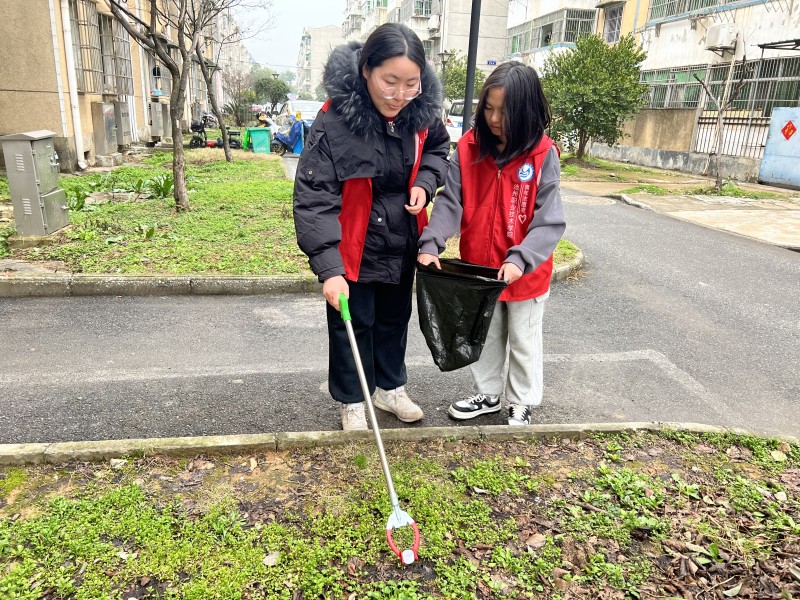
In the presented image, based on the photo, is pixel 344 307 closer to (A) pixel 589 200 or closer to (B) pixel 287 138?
(A) pixel 589 200

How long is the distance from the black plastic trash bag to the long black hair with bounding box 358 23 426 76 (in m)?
0.92

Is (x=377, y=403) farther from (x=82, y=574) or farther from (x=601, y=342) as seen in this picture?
(x=601, y=342)

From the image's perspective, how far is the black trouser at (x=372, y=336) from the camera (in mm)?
2875

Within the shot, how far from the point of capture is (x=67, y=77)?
11.8 meters

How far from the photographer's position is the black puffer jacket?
2553mm

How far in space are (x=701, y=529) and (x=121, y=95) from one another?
1771 cm

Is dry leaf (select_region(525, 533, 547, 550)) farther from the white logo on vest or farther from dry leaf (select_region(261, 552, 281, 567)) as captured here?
the white logo on vest

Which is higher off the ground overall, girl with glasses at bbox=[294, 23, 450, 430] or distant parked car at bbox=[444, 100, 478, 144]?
distant parked car at bbox=[444, 100, 478, 144]

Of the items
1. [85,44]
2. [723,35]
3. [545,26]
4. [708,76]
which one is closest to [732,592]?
[85,44]

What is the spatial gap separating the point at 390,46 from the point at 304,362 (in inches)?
92.4

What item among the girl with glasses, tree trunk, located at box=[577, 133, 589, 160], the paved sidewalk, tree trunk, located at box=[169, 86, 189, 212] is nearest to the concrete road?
the girl with glasses

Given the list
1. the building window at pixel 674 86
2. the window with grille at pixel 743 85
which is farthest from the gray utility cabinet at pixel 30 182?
the building window at pixel 674 86

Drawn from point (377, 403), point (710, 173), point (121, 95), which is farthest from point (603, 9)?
point (377, 403)

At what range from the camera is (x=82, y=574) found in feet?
6.66
